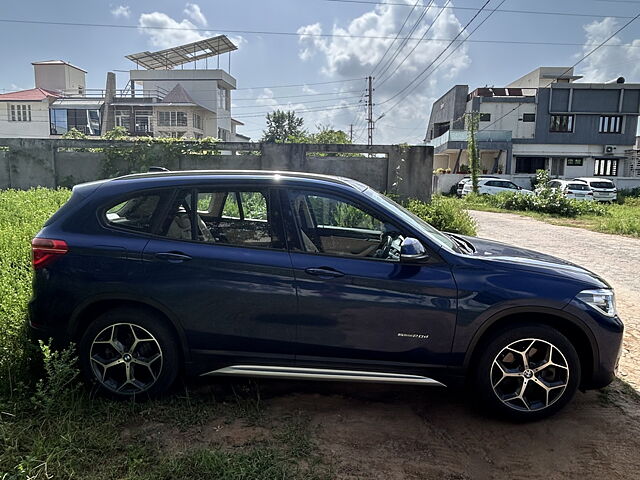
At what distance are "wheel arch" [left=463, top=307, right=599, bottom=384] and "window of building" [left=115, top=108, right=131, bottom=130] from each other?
4396 cm

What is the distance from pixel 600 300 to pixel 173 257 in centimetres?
302

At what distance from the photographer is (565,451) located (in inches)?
121

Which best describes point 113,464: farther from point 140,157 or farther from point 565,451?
point 140,157

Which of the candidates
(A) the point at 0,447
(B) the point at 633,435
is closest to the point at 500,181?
(B) the point at 633,435

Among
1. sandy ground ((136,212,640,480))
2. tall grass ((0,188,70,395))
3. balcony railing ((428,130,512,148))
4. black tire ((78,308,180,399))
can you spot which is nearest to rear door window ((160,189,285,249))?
black tire ((78,308,180,399))

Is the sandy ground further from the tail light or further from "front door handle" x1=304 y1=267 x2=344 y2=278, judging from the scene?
the tail light

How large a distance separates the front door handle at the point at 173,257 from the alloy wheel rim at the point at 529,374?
89.6 inches

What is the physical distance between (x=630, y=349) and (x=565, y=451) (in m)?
2.39

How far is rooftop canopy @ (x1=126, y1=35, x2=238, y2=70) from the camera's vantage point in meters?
46.8

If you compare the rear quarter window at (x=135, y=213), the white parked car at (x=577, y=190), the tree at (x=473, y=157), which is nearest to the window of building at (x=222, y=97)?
the tree at (x=473, y=157)

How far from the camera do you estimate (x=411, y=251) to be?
3221 millimetres

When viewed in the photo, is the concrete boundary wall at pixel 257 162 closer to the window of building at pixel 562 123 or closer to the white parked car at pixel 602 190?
the white parked car at pixel 602 190

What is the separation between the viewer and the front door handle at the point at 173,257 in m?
3.35

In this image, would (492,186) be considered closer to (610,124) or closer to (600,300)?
(610,124)
